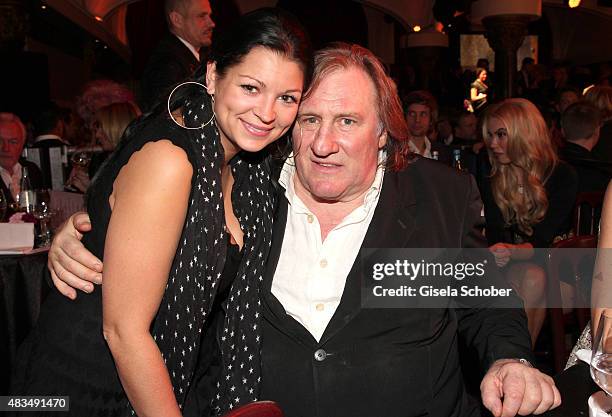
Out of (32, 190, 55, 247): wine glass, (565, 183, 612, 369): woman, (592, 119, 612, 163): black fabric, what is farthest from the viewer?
(592, 119, 612, 163): black fabric

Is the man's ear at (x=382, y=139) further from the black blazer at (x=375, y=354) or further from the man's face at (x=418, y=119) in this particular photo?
the man's face at (x=418, y=119)

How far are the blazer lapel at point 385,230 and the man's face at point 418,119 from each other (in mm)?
4235

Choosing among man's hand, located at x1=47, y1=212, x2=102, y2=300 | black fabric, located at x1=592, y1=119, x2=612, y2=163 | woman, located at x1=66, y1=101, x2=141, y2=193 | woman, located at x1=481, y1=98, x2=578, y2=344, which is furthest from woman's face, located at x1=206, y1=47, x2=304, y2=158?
A: black fabric, located at x1=592, y1=119, x2=612, y2=163

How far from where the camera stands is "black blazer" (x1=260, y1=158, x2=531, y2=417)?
1.85m

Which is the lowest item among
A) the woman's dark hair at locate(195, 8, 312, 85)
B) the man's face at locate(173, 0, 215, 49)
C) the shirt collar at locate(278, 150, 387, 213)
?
the shirt collar at locate(278, 150, 387, 213)

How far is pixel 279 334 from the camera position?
1.90m

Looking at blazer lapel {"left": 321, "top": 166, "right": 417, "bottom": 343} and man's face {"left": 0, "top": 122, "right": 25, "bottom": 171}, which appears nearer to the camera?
blazer lapel {"left": 321, "top": 166, "right": 417, "bottom": 343}

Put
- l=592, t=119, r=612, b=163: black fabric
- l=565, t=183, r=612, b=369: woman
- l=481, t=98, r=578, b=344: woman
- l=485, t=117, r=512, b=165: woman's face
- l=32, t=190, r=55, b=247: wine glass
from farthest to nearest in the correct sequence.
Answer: l=592, t=119, r=612, b=163: black fabric, l=485, t=117, r=512, b=165: woman's face, l=481, t=98, r=578, b=344: woman, l=32, t=190, r=55, b=247: wine glass, l=565, t=183, r=612, b=369: woman

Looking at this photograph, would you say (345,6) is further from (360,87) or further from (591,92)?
(360,87)

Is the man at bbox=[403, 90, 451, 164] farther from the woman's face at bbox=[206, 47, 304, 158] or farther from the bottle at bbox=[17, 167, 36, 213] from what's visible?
the woman's face at bbox=[206, 47, 304, 158]

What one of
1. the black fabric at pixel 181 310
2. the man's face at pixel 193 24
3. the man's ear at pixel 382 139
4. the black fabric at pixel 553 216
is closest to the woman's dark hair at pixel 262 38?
the black fabric at pixel 181 310

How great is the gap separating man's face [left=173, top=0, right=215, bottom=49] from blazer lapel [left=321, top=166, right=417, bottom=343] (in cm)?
291

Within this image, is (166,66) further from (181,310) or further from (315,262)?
(181,310)

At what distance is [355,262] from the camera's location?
1938mm
